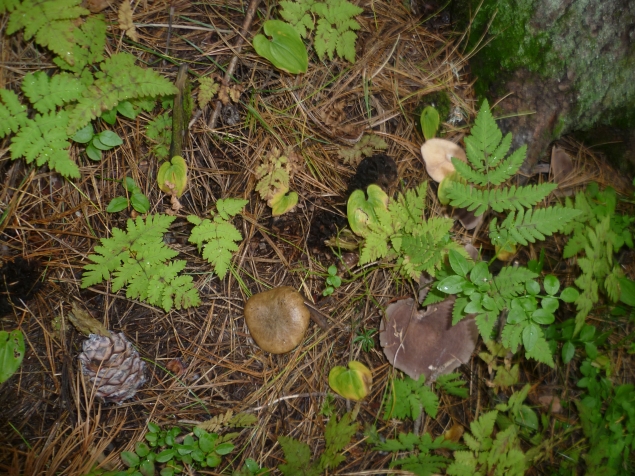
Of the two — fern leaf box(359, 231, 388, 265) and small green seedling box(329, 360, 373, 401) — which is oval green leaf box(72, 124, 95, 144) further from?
small green seedling box(329, 360, 373, 401)

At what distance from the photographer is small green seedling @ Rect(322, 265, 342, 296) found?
2686 millimetres

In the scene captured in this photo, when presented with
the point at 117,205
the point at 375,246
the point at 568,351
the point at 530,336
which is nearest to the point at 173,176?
the point at 117,205

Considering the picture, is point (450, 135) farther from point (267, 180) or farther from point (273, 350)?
point (273, 350)

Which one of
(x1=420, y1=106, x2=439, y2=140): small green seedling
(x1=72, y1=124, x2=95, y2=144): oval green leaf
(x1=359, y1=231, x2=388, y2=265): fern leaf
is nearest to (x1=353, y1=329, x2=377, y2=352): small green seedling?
(x1=359, y1=231, x2=388, y2=265): fern leaf

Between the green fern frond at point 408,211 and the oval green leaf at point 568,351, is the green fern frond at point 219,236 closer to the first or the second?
the green fern frond at point 408,211

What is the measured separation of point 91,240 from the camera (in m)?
2.53

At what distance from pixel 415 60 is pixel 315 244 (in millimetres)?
1461

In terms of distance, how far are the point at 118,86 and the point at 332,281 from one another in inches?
64.5

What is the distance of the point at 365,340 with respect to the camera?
2.76 m

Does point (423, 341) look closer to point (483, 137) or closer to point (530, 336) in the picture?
point (530, 336)

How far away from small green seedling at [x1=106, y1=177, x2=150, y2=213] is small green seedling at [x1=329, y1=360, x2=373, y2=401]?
1494 mm

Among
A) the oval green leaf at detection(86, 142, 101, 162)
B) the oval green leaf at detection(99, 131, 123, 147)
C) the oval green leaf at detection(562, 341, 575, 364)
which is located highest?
the oval green leaf at detection(99, 131, 123, 147)

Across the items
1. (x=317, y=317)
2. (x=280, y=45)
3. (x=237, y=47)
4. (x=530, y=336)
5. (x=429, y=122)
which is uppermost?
(x=280, y=45)

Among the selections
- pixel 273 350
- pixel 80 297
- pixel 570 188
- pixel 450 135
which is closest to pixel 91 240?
pixel 80 297
